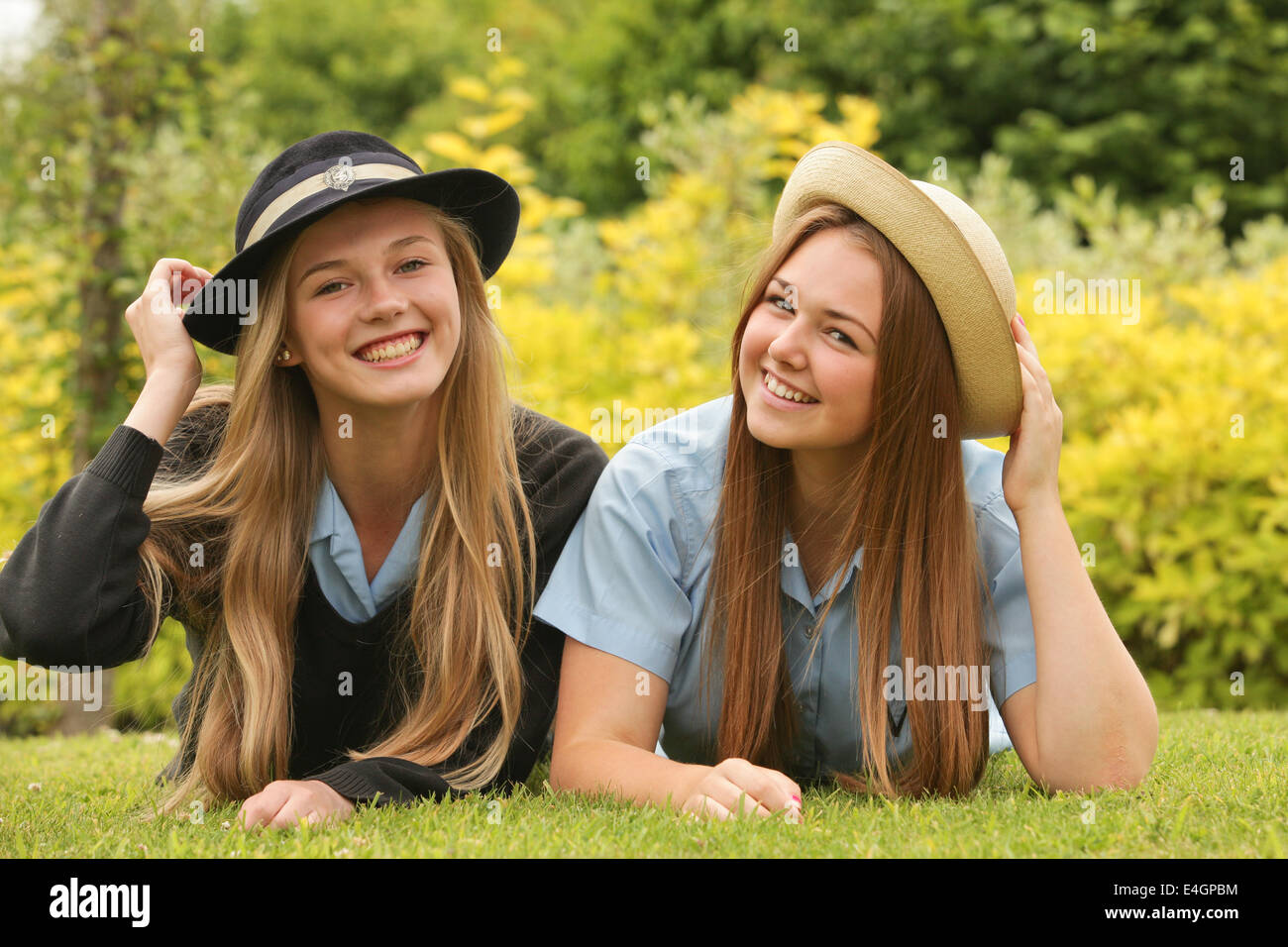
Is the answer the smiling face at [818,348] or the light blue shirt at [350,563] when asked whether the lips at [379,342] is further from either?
the smiling face at [818,348]

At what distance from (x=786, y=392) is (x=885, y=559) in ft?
1.41

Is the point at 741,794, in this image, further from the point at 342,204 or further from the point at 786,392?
the point at 342,204

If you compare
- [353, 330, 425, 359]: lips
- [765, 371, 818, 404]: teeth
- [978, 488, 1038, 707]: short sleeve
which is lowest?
[978, 488, 1038, 707]: short sleeve

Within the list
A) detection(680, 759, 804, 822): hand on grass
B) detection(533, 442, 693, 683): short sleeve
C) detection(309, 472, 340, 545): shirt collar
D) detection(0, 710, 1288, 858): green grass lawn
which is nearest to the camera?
→ detection(0, 710, 1288, 858): green grass lawn

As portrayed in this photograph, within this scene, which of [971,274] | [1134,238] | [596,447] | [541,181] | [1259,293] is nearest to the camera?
[971,274]

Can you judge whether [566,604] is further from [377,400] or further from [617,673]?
[377,400]

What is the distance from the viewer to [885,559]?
2.80 m

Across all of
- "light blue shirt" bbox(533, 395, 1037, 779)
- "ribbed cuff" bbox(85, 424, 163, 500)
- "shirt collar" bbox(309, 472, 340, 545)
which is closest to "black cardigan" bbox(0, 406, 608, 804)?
"ribbed cuff" bbox(85, 424, 163, 500)

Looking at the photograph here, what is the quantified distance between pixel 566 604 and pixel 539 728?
1.23 ft

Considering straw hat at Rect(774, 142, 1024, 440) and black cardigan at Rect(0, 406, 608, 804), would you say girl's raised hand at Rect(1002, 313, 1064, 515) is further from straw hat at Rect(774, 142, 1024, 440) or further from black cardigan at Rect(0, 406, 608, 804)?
black cardigan at Rect(0, 406, 608, 804)

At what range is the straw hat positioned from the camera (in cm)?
262

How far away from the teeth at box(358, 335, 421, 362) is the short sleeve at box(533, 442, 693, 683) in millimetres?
551

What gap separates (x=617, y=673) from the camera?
2.81 metres
